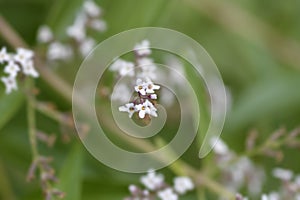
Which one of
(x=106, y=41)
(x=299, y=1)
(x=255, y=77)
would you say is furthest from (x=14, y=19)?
(x=299, y=1)

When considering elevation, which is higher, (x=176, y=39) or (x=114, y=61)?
(x=176, y=39)

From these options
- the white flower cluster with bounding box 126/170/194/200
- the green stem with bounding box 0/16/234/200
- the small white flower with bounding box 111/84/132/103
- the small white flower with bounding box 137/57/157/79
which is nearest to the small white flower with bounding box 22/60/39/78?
the green stem with bounding box 0/16/234/200

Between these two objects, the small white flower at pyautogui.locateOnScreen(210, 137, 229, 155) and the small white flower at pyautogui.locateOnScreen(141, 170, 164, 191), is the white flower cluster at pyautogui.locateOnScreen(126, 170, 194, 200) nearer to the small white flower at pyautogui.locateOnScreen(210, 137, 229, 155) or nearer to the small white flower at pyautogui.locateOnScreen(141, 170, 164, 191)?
the small white flower at pyautogui.locateOnScreen(141, 170, 164, 191)

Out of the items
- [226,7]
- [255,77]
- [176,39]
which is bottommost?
[176,39]

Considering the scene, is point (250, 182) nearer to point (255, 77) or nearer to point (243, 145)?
point (243, 145)

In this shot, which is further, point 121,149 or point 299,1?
point 299,1

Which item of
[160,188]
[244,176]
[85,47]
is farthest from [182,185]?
[85,47]

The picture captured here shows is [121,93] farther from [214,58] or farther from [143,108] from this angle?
[214,58]
